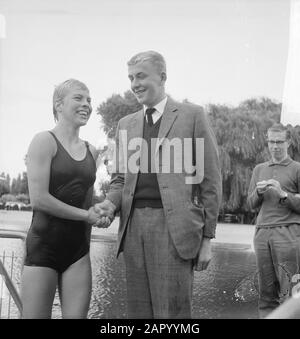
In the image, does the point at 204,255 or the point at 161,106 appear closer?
the point at 204,255

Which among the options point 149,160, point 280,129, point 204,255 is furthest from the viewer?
point 280,129

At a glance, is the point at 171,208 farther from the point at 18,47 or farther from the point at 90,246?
the point at 18,47

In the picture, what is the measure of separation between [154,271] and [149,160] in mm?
567

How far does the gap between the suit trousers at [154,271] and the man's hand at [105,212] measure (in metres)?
0.12

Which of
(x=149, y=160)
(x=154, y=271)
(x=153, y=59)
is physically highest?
(x=153, y=59)

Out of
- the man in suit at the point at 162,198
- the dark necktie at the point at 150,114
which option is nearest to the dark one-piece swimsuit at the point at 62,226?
the man in suit at the point at 162,198

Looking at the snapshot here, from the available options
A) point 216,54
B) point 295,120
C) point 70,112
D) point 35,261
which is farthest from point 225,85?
point 35,261

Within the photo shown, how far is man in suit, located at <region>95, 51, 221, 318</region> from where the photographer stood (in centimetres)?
259

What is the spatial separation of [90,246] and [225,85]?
115 cm

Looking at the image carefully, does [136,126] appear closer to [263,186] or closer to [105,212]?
[105,212]

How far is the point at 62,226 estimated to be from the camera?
8.88 ft

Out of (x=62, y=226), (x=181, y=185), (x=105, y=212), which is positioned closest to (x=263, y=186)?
(x=181, y=185)

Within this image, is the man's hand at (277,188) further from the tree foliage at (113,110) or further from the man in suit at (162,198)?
the tree foliage at (113,110)

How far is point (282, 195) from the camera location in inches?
108
